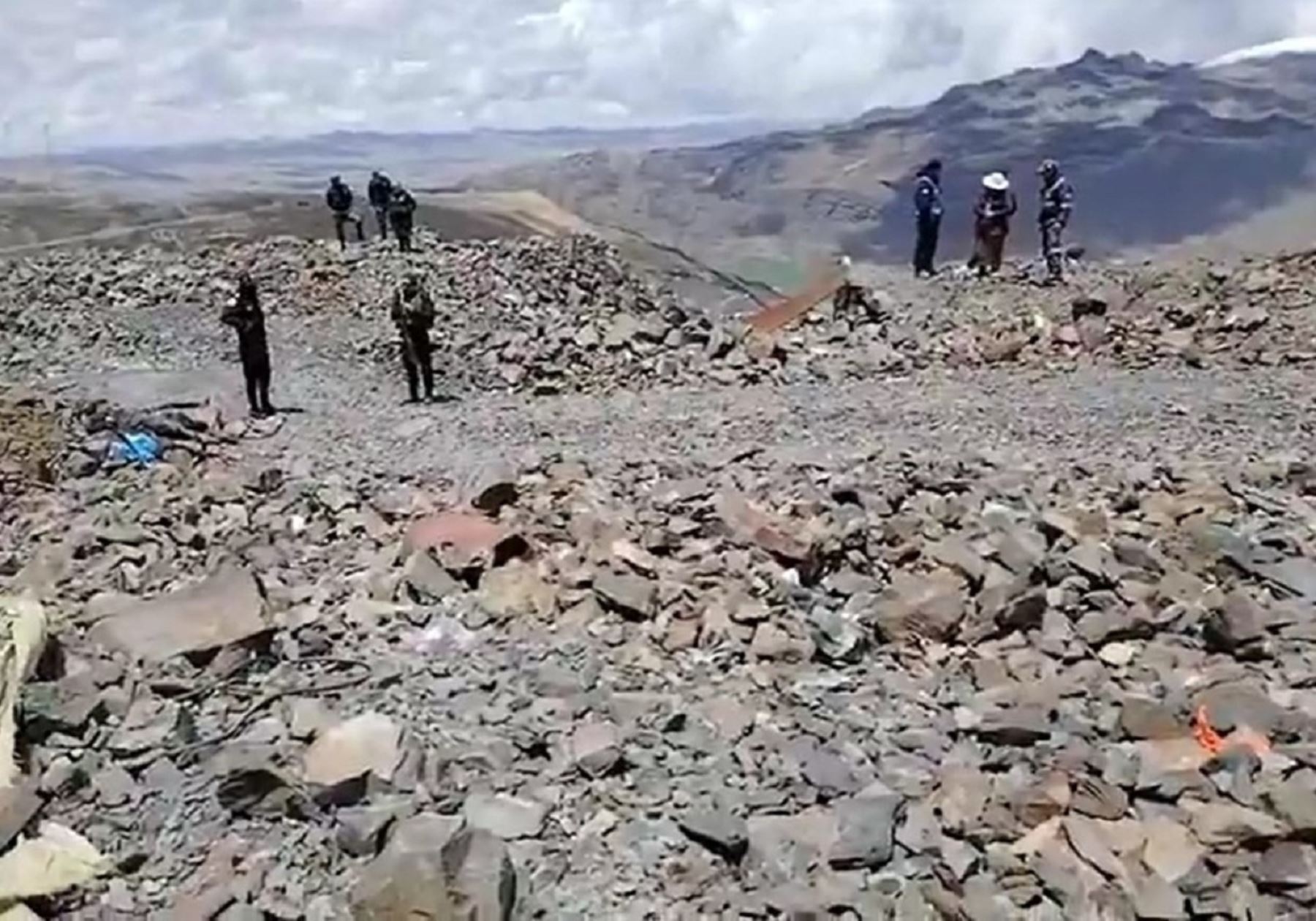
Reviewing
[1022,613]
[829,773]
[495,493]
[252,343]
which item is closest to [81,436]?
[252,343]

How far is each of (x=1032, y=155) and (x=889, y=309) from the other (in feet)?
244

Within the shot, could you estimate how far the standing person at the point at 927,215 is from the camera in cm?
1864

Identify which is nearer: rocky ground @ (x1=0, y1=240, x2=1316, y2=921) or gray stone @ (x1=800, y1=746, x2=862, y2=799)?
rocky ground @ (x1=0, y1=240, x2=1316, y2=921)

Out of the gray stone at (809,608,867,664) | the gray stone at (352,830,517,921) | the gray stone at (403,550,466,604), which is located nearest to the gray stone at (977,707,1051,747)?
the gray stone at (809,608,867,664)

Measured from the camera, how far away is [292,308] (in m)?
19.6

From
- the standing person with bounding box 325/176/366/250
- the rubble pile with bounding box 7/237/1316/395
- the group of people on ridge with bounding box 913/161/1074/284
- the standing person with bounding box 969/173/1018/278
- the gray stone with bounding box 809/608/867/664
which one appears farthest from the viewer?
the standing person with bounding box 325/176/366/250

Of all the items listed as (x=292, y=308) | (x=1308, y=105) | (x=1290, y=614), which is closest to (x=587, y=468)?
(x=1290, y=614)

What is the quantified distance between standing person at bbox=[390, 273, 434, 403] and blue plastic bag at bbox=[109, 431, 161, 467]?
11.1ft

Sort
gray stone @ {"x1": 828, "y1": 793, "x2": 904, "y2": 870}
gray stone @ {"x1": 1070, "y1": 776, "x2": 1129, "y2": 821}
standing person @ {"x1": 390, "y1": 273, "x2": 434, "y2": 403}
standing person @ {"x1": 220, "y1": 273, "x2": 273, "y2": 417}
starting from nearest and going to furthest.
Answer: gray stone @ {"x1": 828, "y1": 793, "x2": 904, "y2": 870} → gray stone @ {"x1": 1070, "y1": 776, "x2": 1129, "y2": 821} → standing person @ {"x1": 220, "y1": 273, "x2": 273, "y2": 417} → standing person @ {"x1": 390, "y1": 273, "x2": 434, "y2": 403}

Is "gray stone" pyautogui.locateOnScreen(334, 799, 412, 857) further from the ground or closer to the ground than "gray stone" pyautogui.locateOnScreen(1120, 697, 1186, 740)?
further from the ground

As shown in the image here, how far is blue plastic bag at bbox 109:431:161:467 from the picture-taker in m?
10.8

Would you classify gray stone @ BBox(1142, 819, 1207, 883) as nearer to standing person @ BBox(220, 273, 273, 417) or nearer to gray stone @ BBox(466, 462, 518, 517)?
gray stone @ BBox(466, 462, 518, 517)

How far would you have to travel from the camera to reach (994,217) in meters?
18.6

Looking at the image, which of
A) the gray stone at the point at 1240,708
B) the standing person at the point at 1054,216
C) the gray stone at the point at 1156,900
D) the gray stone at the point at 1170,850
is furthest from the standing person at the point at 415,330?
the gray stone at the point at 1156,900
